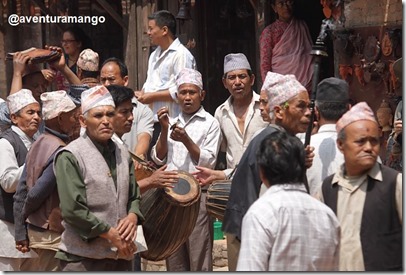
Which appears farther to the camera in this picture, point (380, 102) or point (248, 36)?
point (248, 36)

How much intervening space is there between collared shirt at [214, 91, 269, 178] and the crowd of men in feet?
0.04

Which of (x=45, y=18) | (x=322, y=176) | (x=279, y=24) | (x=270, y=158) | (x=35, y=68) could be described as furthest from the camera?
(x=45, y=18)

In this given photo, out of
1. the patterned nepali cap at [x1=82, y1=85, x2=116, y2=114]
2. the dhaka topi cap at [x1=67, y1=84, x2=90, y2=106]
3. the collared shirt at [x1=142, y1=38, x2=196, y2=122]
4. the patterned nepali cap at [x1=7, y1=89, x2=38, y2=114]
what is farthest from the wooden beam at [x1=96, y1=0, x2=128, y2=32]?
the patterned nepali cap at [x1=82, y1=85, x2=116, y2=114]

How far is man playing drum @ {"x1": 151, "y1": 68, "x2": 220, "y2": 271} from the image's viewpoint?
8.72m

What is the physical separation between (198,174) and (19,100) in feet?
4.67

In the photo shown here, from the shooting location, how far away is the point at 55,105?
7648 mm

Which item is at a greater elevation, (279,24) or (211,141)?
(279,24)

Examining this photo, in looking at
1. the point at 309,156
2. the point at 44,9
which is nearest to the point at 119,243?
the point at 309,156

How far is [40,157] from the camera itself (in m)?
7.46

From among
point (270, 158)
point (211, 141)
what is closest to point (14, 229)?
point (211, 141)

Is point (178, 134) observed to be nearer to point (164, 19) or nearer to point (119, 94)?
point (119, 94)

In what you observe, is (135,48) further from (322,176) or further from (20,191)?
(322,176)

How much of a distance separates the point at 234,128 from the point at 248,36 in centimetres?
416

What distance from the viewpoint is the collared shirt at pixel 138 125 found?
9117 millimetres
